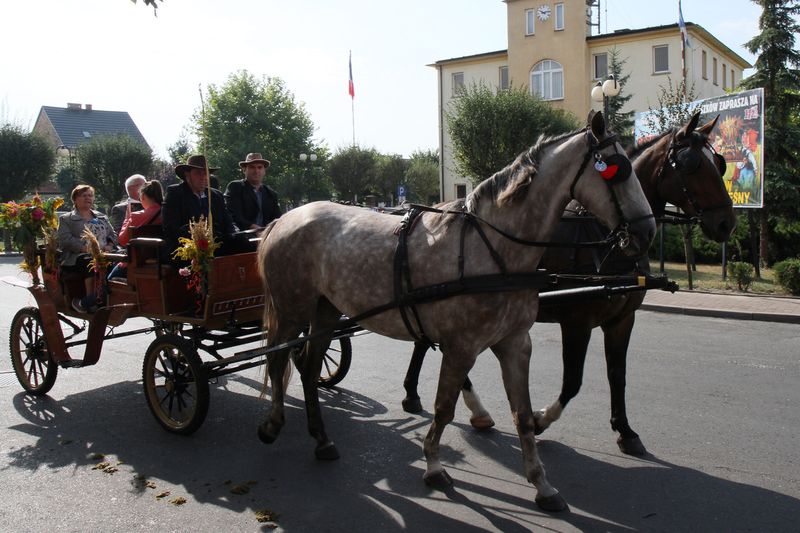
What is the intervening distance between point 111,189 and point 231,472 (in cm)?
4098

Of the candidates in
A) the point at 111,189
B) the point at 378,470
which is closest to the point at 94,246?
the point at 378,470

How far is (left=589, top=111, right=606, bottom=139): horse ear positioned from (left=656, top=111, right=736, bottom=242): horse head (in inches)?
56.9

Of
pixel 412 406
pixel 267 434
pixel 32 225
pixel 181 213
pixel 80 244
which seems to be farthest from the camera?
pixel 80 244

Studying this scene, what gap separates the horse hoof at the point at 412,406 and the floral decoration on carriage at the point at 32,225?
386 centimetres

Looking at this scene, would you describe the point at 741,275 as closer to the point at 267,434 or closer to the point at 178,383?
the point at 267,434

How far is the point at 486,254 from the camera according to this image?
4121mm

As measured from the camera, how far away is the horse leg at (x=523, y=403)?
411 centimetres

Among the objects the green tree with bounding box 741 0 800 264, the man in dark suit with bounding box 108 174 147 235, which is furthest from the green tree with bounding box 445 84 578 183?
the man in dark suit with bounding box 108 174 147 235

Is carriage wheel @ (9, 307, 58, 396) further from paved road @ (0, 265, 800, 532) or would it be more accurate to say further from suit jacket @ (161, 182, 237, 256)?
A: suit jacket @ (161, 182, 237, 256)

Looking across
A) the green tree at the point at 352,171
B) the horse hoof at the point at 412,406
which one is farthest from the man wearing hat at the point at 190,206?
the green tree at the point at 352,171

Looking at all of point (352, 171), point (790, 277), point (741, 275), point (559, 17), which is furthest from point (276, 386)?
point (352, 171)

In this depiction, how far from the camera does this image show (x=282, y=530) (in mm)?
3873

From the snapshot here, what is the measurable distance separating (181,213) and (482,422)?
328 centimetres

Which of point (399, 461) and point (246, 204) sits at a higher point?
point (246, 204)
